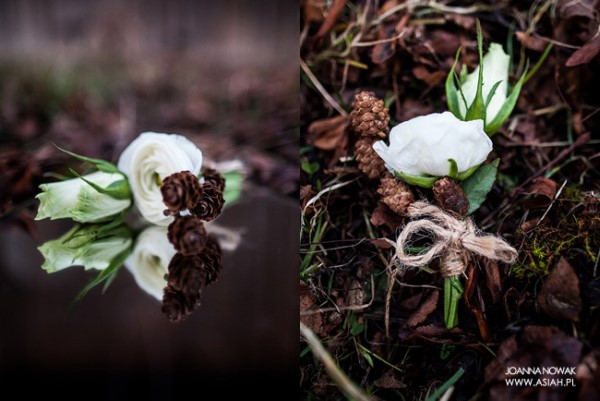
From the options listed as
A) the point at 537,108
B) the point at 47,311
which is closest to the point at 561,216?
the point at 537,108

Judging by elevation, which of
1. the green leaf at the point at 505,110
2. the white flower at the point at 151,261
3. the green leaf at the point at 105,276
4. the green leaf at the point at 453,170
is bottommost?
the green leaf at the point at 105,276

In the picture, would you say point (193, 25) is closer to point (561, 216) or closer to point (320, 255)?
point (320, 255)

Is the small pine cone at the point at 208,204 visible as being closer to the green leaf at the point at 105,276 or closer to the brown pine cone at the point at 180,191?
the brown pine cone at the point at 180,191

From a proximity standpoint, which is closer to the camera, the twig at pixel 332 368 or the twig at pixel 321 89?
the twig at pixel 332 368

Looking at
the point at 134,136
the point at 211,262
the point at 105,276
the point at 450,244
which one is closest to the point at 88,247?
the point at 105,276

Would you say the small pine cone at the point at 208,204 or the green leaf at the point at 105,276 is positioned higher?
the small pine cone at the point at 208,204

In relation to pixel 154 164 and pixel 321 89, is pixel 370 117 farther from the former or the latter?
pixel 154 164

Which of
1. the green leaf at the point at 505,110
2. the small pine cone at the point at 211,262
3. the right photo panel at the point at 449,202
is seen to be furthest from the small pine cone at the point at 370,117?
the small pine cone at the point at 211,262
